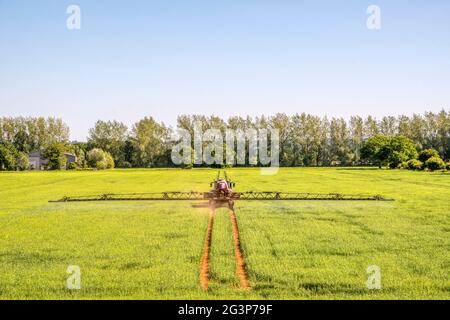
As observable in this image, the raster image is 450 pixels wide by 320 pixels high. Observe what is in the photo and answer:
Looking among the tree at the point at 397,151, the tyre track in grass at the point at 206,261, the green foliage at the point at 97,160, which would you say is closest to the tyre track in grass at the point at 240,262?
the tyre track in grass at the point at 206,261

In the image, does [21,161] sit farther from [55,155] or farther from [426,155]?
[426,155]

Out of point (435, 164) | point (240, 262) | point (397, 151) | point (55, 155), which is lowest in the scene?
point (240, 262)

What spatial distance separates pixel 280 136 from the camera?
16300cm

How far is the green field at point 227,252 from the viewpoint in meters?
14.3

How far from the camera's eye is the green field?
47.1ft

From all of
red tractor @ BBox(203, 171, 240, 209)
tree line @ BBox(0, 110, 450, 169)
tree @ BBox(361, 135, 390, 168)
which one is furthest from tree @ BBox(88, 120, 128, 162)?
red tractor @ BBox(203, 171, 240, 209)

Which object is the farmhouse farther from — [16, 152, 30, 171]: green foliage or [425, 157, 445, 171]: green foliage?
[425, 157, 445, 171]: green foliage

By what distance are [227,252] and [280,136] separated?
14591 centimetres

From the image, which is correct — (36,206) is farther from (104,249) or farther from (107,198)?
(104,249)

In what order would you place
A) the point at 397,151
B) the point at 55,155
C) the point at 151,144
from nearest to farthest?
the point at 397,151, the point at 55,155, the point at 151,144

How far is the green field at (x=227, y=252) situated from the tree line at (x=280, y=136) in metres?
121

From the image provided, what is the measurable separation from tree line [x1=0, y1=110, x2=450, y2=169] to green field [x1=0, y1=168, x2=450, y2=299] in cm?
12125

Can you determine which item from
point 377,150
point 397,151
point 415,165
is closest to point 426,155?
point 415,165

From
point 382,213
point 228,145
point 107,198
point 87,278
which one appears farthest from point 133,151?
point 87,278
